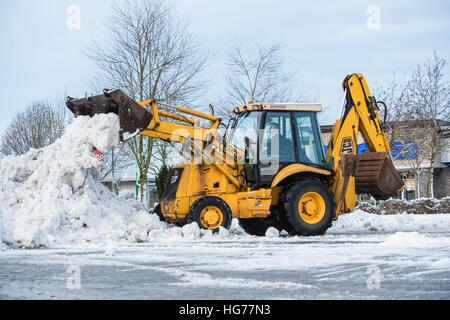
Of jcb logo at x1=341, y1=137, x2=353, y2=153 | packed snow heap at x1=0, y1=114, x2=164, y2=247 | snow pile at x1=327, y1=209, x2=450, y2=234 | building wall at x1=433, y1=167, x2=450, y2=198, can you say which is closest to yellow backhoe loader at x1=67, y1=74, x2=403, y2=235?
jcb logo at x1=341, y1=137, x2=353, y2=153

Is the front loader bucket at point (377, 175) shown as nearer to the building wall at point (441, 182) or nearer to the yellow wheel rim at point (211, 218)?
the yellow wheel rim at point (211, 218)

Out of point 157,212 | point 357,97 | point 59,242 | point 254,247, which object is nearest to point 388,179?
point 357,97

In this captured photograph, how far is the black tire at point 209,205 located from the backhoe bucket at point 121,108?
1900 mm

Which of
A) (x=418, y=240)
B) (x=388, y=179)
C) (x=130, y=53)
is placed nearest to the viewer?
(x=418, y=240)

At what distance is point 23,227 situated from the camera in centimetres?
878

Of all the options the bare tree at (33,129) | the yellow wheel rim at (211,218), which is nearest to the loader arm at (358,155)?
the yellow wheel rim at (211,218)

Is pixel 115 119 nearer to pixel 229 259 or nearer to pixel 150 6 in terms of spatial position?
pixel 229 259

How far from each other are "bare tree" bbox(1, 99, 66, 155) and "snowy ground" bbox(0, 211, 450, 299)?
73.6ft

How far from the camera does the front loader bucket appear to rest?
11.3m

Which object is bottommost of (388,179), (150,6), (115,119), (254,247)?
(254,247)

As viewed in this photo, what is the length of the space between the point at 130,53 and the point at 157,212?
392 inches

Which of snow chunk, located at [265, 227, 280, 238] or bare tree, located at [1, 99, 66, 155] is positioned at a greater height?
bare tree, located at [1, 99, 66, 155]

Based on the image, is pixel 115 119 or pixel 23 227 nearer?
pixel 23 227

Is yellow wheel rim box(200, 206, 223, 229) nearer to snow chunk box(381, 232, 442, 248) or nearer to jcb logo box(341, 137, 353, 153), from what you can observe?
jcb logo box(341, 137, 353, 153)
